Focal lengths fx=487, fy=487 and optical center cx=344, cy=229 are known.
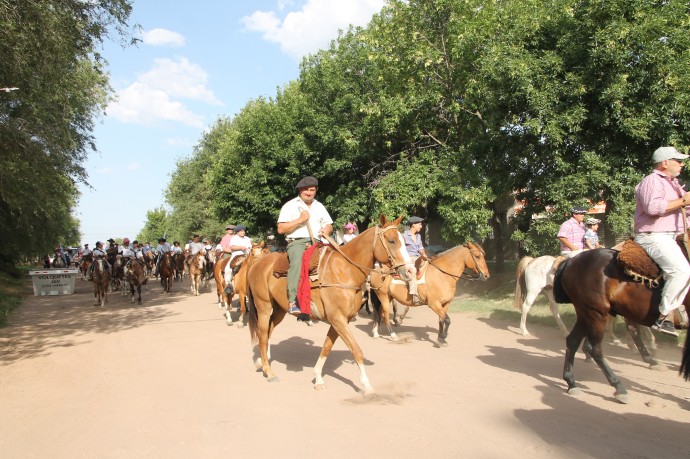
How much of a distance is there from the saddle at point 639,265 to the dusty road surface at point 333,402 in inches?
57.2

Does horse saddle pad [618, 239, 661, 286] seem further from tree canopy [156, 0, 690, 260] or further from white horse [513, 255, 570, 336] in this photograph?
tree canopy [156, 0, 690, 260]

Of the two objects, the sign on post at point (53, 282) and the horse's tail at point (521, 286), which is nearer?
the horse's tail at point (521, 286)

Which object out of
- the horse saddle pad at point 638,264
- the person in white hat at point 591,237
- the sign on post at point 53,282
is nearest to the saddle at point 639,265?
the horse saddle pad at point 638,264

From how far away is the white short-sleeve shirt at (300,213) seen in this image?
7.13m

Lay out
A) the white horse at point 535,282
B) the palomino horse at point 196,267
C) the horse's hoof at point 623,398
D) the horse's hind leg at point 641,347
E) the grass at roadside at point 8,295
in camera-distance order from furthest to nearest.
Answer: the palomino horse at point 196,267, the grass at roadside at point 8,295, the white horse at point 535,282, the horse's hind leg at point 641,347, the horse's hoof at point 623,398

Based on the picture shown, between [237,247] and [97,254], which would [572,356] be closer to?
[237,247]

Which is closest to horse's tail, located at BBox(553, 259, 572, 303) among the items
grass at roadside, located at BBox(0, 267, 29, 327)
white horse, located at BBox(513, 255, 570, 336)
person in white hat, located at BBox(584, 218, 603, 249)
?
person in white hat, located at BBox(584, 218, 603, 249)

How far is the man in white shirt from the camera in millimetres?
6871

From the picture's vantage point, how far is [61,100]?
16469mm

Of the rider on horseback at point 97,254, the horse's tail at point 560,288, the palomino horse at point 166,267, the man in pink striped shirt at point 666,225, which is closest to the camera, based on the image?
the man in pink striped shirt at point 666,225

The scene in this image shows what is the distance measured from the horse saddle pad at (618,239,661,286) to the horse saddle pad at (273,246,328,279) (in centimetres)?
380

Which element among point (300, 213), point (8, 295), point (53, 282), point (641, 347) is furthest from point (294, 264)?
point (53, 282)

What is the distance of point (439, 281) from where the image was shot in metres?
9.95

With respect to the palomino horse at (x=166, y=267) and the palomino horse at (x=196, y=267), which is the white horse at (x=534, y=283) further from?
the palomino horse at (x=166, y=267)
